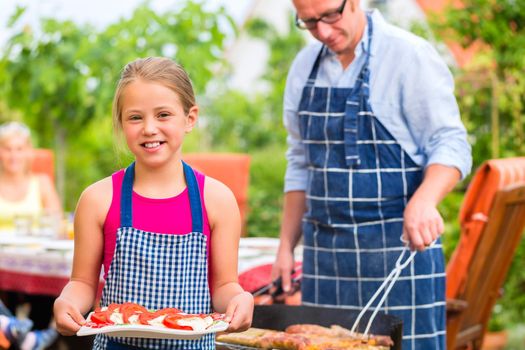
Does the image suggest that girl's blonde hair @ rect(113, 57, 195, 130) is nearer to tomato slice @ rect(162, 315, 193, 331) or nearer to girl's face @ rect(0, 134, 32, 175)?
tomato slice @ rect(162, 315, 193, 331)

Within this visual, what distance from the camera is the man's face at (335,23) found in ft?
10.1

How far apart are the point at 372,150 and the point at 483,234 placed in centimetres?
123

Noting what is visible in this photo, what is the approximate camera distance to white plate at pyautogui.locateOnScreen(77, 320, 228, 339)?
2.11m

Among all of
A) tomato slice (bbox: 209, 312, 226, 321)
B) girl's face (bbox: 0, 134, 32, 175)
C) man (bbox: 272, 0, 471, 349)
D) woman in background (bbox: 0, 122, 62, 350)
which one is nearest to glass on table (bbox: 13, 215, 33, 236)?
woman in background (bbox: 0, 122, 62, 350)

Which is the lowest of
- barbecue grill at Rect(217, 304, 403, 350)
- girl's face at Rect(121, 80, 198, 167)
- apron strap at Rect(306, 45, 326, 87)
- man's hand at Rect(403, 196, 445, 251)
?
barbecue grill at Rect(217, 304, 403, 350)

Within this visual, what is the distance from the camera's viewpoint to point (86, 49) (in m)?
7.40

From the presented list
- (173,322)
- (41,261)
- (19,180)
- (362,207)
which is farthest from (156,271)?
(19,180)

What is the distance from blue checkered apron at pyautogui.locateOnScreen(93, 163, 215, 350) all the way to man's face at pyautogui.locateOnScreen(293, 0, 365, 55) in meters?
0.95

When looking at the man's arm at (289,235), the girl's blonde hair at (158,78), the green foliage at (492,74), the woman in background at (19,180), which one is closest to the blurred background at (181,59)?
the green foliage at (492,74)

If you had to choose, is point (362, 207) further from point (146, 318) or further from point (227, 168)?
point (227, 168)

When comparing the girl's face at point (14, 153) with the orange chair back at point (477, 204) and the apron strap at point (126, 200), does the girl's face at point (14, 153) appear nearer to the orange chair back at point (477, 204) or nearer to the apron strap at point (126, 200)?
the orange chair back at point (477, 204)

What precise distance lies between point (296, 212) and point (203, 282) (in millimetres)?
1167

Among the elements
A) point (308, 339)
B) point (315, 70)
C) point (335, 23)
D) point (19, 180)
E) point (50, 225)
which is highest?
point (335, 23)

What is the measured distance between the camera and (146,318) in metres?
2.18
